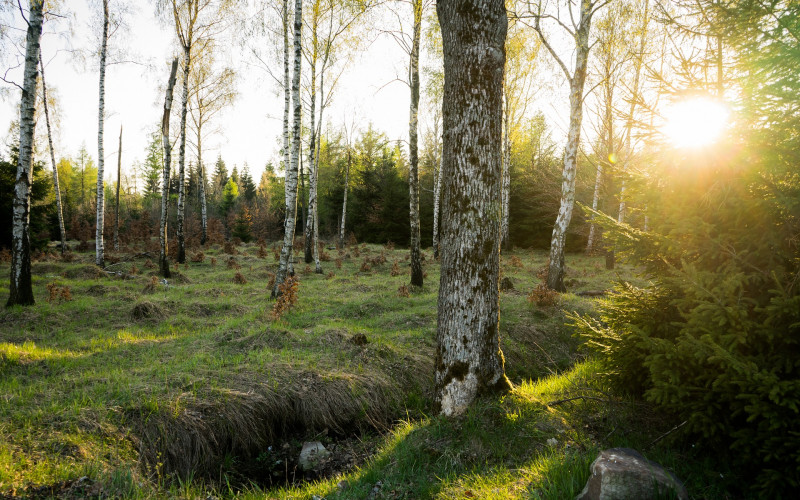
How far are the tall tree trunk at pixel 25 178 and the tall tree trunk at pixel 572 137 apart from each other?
11.9 metres

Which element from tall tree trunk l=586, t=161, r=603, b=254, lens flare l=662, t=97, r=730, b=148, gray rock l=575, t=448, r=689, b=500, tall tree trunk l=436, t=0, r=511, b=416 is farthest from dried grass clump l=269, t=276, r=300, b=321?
tall tree trunk l=586, t=161, r=603, b=254

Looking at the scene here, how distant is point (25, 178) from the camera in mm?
7961

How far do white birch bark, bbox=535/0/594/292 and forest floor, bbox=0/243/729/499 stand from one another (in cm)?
212

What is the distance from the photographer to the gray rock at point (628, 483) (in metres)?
2.29

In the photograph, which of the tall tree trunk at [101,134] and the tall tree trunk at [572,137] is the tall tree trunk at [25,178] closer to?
the tall tree trunk at [101,134]

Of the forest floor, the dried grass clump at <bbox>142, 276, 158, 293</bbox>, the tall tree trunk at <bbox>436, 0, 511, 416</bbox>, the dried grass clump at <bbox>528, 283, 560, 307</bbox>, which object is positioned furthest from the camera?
the dried grass clump at <bbox>142, 276, 158, 293</bbox>

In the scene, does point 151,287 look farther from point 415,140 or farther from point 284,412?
point 415,140

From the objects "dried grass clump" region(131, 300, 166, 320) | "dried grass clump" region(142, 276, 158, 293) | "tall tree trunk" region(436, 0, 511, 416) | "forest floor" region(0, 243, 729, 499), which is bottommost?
"forest floor" region(0, 243, 729, 499)

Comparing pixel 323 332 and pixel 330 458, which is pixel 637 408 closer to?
pixel 330 458

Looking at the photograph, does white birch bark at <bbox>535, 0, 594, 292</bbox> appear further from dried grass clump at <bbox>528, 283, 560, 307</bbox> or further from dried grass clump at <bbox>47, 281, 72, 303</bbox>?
dried grass clump at <bbox>47, 281, 72, 303</bbox>

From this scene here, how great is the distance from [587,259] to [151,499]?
71.2 feet

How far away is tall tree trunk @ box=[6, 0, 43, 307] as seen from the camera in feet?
25.7

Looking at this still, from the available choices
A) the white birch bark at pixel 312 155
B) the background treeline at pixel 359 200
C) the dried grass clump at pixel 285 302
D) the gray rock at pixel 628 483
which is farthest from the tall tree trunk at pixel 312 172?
the gray rock at pixel 628 483

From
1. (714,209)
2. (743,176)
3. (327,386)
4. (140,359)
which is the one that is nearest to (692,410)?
(714,209)
